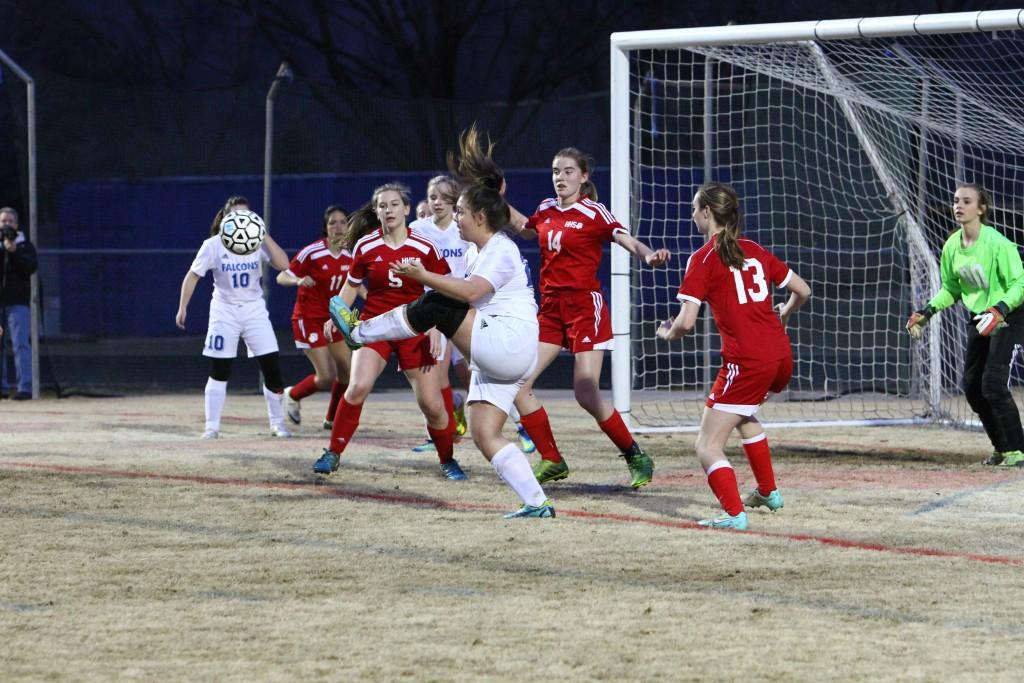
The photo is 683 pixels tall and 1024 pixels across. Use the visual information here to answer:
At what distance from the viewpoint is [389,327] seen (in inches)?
304

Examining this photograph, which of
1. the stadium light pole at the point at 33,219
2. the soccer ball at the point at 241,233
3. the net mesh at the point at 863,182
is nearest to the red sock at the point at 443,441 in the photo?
the soccer ball at the point at 241,233

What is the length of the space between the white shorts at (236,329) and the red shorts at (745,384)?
5.41 meters

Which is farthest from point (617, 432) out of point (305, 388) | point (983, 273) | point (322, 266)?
point (305, 388)

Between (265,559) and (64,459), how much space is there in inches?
173

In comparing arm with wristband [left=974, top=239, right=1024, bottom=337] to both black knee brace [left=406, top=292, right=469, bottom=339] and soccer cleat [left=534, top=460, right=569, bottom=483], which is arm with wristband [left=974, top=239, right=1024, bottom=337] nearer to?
soccer cleat [left=534, top=460, right=569, bottom=483]

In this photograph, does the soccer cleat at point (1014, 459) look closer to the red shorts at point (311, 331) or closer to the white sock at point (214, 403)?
the red shorts at point (311, 331)

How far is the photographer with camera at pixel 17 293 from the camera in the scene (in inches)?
645

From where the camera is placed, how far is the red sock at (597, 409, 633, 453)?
9.03 meters

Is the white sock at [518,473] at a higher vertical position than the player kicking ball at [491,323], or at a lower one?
lower

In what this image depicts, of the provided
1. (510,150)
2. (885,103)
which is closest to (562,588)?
(885,103)

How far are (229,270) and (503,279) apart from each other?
5173 millimetres

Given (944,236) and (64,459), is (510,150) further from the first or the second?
(64,459)

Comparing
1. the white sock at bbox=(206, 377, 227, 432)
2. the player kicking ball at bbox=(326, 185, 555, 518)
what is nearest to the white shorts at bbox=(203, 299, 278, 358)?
the white sock at bbox=(206, 377, 227, 432)

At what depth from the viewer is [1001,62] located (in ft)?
55.5
